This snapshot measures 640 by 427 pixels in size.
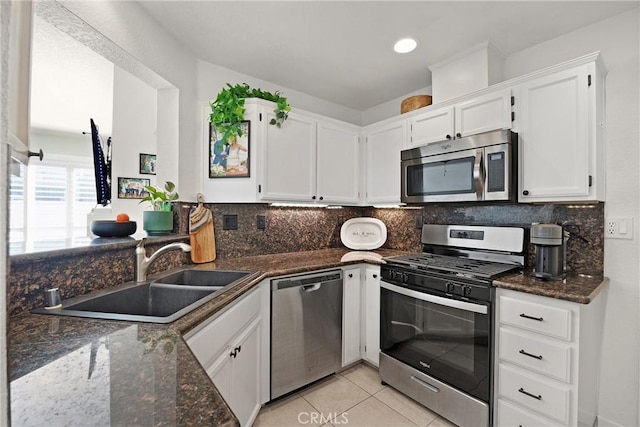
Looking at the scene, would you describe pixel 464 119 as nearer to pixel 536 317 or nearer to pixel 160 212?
pixel 536 317

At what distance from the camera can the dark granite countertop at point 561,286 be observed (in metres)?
1.40

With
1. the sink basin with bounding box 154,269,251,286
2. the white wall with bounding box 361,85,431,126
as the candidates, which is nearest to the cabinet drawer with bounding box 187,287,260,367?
the sink basin with bounding box 154,269,251,286

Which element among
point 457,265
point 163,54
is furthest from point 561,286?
point 163,54

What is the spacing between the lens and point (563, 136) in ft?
5.59

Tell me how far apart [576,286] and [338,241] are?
2.02 meters

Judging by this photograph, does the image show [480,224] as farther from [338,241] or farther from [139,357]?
[139,357]

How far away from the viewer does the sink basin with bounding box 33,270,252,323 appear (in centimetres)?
107

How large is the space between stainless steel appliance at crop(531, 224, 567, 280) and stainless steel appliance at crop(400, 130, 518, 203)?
0.97ft

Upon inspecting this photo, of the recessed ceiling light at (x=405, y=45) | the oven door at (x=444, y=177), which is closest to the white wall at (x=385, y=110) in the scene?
the recessed ceiling light at (x=405, y=45)

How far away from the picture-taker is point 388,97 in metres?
3.01

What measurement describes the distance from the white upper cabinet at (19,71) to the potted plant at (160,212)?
1.74 m

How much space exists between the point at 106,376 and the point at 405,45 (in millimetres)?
2435

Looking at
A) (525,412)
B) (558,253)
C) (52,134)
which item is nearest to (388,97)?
(558,253)

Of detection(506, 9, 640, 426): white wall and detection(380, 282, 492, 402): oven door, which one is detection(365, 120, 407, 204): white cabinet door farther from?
detection(506, 9, 640, 426): white wall
